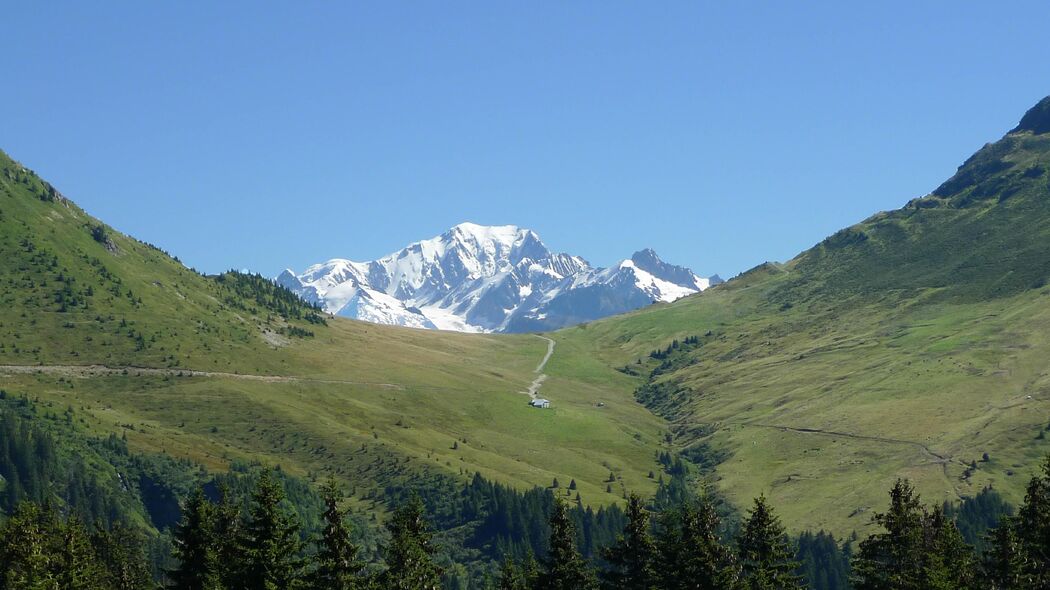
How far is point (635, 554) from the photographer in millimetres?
72812

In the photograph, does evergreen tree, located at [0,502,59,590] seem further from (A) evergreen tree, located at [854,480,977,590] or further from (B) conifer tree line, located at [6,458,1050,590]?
(A) evergreen tree, located at [854,480,977,590]

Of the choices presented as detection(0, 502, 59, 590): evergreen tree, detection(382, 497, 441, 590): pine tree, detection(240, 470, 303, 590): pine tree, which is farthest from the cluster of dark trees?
detection(0, 502, 59, 590): evergreen tree

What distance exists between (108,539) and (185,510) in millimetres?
46519

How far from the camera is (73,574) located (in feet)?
230

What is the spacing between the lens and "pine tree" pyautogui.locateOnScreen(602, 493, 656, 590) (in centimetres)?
7200

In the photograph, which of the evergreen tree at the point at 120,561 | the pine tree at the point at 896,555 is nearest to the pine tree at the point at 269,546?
the evergreen tree at the point at 120,561

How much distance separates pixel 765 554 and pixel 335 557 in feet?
85.4

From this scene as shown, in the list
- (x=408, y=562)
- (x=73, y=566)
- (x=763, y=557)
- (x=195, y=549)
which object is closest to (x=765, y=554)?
(x=763, y=557)

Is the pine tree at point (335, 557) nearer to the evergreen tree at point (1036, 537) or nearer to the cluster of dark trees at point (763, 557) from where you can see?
the cluster of dark trees at point (763, 557)

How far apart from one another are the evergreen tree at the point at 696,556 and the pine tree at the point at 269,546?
21966 mm

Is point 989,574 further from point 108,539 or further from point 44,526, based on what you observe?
point 108,539

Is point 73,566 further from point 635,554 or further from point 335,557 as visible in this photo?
point 635,554

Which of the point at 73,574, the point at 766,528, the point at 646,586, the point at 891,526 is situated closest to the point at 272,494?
the point at 73,574

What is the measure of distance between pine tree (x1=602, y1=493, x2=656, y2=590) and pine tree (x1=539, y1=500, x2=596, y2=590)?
2034mm
